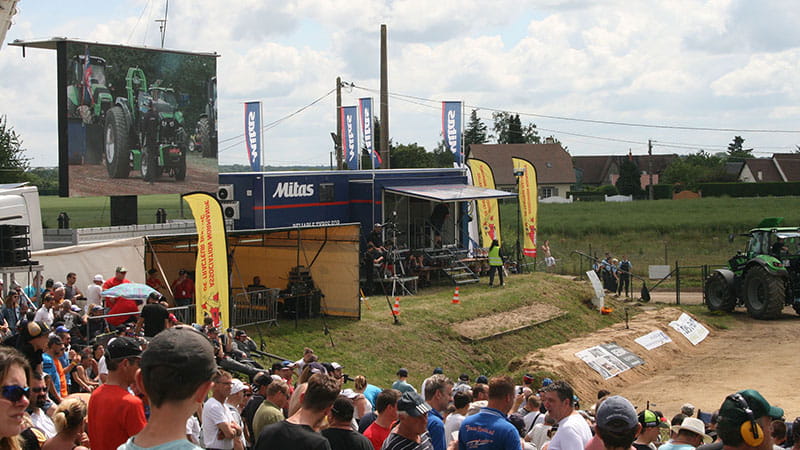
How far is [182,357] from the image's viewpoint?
3273 millimetres

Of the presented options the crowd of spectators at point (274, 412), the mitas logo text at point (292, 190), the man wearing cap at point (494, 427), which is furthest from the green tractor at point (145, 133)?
the man wearing cap at point (494, 427)

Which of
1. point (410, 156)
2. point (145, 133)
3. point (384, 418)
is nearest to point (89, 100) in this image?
point (145, 133)

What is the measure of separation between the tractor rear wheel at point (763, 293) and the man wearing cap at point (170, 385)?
80.4 feet

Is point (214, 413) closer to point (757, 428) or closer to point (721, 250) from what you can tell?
point (757, 428)

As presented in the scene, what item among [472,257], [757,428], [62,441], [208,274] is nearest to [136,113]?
[208,274]

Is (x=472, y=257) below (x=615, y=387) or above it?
Result: above

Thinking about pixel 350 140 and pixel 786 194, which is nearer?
pixel 350 140

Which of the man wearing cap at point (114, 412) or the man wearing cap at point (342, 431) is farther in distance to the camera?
the man wearing cap at point (342, 431)

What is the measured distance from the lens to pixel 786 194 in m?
81.4

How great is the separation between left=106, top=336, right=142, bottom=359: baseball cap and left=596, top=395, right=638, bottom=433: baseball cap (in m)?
2.75

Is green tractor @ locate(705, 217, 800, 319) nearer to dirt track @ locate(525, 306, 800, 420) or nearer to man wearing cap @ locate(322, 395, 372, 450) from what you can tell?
dirt track @ locate(525, 306, 800, 420)

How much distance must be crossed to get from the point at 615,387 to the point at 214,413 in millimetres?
14605

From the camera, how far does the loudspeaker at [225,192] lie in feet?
79.5

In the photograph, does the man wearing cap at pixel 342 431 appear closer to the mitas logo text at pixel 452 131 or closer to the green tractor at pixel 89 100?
the green tractor at pixel 89 100
